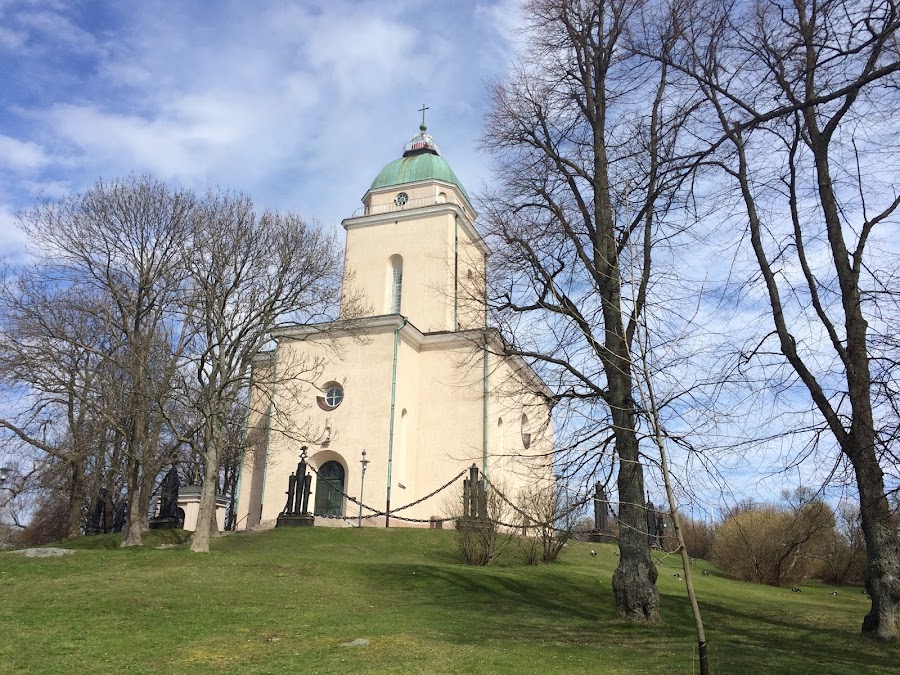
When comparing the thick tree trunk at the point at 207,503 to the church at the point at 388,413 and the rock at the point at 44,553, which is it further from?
the church at the point at 388,413

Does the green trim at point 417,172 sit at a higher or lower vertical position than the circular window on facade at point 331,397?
higher

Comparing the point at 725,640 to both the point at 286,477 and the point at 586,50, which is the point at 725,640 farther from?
the point at 286,477

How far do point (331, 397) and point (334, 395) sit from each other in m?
0.13

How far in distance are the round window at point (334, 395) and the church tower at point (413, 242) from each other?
387cm

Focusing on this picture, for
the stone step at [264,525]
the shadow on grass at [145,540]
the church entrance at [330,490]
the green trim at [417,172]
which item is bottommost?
the shadow on grass at [145,540]

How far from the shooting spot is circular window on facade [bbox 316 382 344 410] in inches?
998

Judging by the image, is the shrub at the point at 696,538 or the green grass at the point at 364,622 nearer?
the green grass at the point at 364,622

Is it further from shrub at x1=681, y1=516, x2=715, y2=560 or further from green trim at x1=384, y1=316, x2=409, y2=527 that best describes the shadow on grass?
shrub at x1=681, y1=516, x2=715, y2=560

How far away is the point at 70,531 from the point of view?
25.6 meters

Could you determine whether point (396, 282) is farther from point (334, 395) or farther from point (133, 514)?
point (133, 514)

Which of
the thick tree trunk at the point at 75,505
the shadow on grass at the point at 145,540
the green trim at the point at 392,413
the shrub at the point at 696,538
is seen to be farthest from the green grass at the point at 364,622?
the shrub at the point at 696,538

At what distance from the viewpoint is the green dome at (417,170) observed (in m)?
30.6

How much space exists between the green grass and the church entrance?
8.20 metres

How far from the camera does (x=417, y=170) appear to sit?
30.9 meters
